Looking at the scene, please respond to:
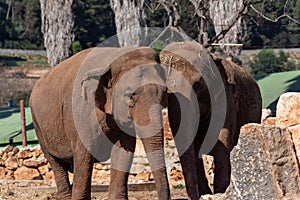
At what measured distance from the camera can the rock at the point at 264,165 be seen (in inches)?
244

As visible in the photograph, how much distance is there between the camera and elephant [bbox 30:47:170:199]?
7426 mm

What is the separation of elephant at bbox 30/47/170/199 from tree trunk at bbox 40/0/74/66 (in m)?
15.1

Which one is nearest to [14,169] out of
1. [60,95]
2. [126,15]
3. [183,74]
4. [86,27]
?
[60,95]

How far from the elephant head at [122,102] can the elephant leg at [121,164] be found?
11mm

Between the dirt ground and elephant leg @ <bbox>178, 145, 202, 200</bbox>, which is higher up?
elephant leg @ <bbox>178, 145, 202, 200</bbox>

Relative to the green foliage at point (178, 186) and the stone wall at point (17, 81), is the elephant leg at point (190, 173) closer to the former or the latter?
the green foliage at point (178, 186)

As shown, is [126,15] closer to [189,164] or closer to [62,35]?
[62,35]

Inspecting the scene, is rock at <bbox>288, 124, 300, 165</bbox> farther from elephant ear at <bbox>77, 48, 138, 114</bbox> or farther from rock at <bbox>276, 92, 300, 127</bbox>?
elephant ear at <bbox>77, 48, 138, 114</bbox>

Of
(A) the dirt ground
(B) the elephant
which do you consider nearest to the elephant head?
(B) the elephant

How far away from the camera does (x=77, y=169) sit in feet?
27.8

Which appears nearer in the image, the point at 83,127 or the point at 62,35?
the point at 83,127

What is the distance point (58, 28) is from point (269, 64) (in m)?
24.4

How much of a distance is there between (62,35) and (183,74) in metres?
17.2

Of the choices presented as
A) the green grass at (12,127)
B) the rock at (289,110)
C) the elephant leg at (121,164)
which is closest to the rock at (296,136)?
the rock at (289,110)
